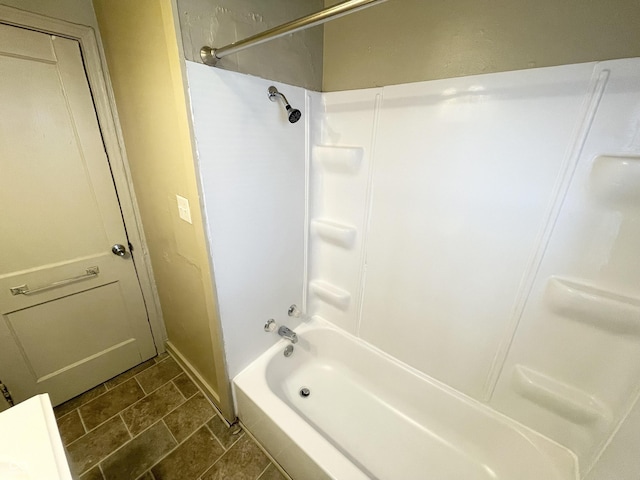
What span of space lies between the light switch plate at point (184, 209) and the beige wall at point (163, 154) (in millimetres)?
30

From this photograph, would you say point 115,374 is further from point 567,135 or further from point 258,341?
point 567,135

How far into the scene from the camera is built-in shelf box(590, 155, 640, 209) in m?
0.76

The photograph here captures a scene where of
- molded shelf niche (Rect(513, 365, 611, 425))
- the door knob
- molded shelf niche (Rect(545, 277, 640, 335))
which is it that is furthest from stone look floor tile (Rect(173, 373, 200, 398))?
molded shelf niche (Rect(545, 277, 640, 335))

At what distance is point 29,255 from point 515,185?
2220 mm

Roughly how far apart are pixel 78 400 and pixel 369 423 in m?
1.80

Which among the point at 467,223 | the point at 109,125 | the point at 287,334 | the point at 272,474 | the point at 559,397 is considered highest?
the point at 109,125

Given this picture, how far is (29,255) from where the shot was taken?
4.02ft

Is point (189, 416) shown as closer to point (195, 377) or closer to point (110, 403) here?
point (195, 377)

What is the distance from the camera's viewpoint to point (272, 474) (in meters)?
1.25

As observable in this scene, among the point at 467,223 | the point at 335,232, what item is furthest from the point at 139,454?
the point at 467,223

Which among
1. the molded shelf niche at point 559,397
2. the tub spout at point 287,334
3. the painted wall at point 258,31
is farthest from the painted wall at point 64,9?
the molded shelf niche at point 559,397

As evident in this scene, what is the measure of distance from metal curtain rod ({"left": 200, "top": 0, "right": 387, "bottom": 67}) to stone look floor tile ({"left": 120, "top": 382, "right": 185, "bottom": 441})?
1844mm

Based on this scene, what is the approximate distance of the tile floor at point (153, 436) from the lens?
4.07 ft

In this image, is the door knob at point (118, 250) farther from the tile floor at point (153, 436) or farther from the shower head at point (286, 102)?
the shower head at point (286, 102)
